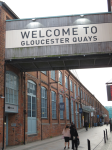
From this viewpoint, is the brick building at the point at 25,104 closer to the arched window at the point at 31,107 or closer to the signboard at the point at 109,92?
the arched window at the point at 31,107

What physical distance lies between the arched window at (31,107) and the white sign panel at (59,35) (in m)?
4.75

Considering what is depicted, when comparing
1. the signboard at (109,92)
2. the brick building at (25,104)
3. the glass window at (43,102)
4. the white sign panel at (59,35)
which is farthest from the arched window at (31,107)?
the signboard at (109,92)

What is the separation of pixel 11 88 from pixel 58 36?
5069 millimetres

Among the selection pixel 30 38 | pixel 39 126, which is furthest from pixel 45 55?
pixel 39 126

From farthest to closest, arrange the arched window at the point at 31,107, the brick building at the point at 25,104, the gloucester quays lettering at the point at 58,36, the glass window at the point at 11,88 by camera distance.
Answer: the arched window at the point at 31,107
the glass window at the point at 11,88
the gloucester quays lettering at the point at 58,36
the brick building at the point at 25,104

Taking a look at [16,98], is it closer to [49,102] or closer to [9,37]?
[9,37]

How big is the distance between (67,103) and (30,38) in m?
19.0

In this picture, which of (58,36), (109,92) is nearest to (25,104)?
(58,36)

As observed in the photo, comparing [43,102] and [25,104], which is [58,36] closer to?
[25,104]

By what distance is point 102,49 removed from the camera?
48.1ft

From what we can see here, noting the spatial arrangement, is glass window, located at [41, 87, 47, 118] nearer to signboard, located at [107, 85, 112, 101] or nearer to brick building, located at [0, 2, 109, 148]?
brick building, located at [0, 2, 109, 148]

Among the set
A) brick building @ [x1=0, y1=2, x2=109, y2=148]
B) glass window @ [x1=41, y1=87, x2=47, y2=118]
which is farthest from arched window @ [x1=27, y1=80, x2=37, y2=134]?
glass window @ [x1=41, y1=87, x2=47, y2=118]

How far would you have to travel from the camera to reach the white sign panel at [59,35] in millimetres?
14898

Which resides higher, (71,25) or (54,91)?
(71,25)
